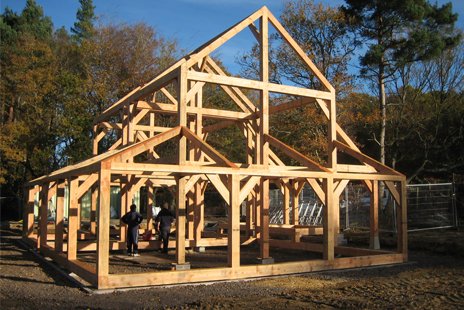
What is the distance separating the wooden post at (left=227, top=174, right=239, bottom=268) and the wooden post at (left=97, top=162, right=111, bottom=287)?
95.0 inches

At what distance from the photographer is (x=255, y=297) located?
7.50 meters

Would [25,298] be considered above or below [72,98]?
below

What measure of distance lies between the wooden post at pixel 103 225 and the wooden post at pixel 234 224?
241cm

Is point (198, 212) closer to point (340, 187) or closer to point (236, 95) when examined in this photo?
point (236, 95)

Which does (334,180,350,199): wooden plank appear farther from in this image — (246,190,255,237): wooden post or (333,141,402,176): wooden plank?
(246,190,255,237): wooden post

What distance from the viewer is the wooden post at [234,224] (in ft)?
30.4

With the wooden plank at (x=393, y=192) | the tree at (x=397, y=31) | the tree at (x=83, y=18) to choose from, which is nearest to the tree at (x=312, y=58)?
Result: the tree at (x=397, y=31)

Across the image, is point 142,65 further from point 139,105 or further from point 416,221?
point 416,221

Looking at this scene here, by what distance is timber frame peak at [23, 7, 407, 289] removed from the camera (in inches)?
346

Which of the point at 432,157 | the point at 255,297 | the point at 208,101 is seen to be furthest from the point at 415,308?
the point at 208,101

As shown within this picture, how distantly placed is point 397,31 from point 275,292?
16760 millimetres

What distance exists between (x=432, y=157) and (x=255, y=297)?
18950 mm

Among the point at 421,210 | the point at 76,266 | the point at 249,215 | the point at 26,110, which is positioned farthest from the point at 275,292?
the point at 26,110

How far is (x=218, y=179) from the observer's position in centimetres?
928
